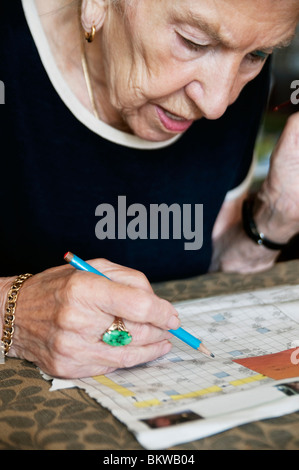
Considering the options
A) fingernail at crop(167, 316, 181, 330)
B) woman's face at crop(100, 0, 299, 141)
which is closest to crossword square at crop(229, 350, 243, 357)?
fingernail at crop(167, 316, 181, 330)

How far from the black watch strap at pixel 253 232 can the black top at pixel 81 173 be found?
4.7 inches

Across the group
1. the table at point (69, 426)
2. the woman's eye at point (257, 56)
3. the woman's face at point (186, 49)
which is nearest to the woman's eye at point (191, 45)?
the woman's face at point (186, 49)

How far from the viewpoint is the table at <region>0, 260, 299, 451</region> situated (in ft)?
2.11

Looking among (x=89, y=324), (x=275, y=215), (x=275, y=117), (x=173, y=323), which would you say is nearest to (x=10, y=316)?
(x=89, y=324)

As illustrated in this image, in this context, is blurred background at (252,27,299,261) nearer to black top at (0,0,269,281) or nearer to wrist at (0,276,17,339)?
black top at (0,0,269,281)

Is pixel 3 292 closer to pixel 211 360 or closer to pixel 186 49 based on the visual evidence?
pixel 211 360

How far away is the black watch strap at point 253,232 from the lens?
150cm

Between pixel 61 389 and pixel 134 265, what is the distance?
29.7 inches

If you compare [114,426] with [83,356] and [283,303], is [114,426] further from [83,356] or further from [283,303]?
[283,303]
